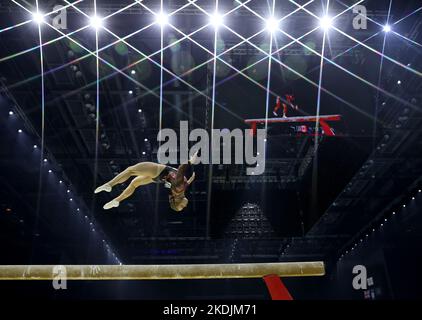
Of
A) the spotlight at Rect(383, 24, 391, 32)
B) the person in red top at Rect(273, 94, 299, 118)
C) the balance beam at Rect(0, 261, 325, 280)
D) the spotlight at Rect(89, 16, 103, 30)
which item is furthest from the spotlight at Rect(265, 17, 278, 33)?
the balance beam at Rect(0, 261, 325, 280)

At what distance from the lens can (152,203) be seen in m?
12.7

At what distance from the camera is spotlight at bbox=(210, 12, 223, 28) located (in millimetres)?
5897

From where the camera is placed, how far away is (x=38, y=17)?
593 centimetres

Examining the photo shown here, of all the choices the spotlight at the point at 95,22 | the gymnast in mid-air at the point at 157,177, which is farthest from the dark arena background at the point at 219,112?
the gymnast in mid-air at the point at 157,177

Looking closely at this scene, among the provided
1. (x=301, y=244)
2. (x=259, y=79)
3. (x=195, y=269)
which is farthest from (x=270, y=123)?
(x=301, y=244)

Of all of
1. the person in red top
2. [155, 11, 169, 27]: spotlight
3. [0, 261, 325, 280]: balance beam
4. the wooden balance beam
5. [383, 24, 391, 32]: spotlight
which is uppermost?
[155, 11, 169, 27]: spotlight

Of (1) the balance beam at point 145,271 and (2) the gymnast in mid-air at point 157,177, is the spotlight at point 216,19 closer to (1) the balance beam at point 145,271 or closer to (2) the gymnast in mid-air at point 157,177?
(2) the gymnast in mid-air at point 157,177

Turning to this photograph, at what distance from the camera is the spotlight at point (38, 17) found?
5883mm

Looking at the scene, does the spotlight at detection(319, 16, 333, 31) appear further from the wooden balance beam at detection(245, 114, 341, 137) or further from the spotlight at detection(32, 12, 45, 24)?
the spotlight at detection(32, 12, 45, 24)

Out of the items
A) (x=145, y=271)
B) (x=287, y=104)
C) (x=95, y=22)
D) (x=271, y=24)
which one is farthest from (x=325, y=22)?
(x=145, y=271)

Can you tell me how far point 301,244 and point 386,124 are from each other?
9.51 metres

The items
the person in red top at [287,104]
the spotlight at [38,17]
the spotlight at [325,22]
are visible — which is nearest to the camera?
the spotlight at [38,17]

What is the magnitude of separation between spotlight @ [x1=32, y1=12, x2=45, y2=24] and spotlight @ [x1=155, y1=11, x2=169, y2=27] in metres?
1.78

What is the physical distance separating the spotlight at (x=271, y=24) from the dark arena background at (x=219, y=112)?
3 centimetres
